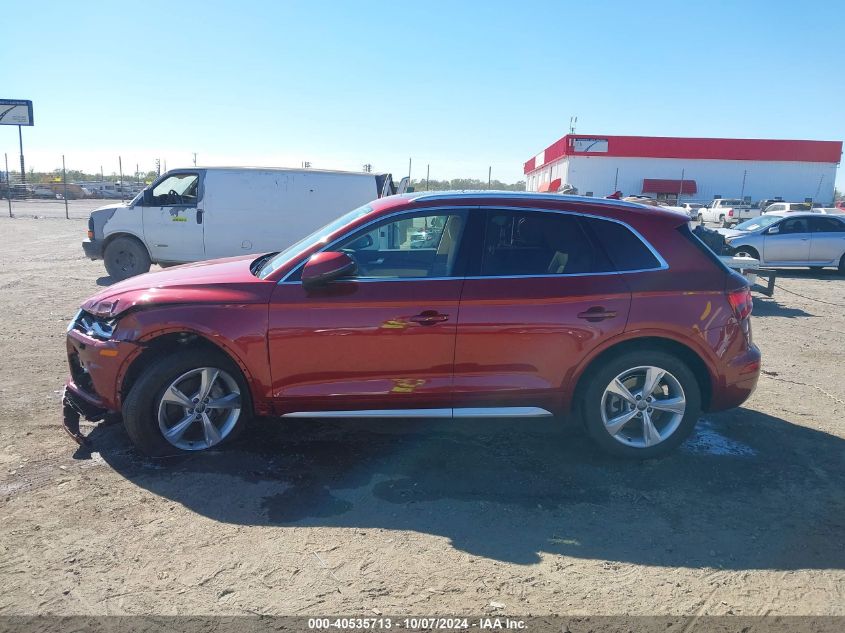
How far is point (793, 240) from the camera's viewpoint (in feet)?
45.9

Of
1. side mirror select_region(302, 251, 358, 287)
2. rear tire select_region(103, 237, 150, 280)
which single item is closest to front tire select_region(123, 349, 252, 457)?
side mirror select_region(302, 251, 358, 287)

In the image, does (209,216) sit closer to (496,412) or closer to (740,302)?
(496,412)

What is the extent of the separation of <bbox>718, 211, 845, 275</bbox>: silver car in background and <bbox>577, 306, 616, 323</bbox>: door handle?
11400 millimetres

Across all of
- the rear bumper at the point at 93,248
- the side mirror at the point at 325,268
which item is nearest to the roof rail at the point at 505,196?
the side mirror at the point at 325,268

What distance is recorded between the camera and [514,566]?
3.02 m

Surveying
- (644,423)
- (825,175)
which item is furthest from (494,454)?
(825,175)

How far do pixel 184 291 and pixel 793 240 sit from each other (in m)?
14.3

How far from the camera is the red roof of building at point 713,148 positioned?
4712 centimetres

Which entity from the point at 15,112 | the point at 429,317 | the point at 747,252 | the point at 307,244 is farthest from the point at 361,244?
the point at 15,112

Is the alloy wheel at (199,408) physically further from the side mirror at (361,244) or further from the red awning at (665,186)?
the red awning at (665,186)

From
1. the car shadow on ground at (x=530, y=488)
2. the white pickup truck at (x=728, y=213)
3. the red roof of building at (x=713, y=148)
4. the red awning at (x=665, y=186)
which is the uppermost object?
the red roof of building at (x=713, y=148)

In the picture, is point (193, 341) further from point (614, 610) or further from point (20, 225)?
point (20, 225)

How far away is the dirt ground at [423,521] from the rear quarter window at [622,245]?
53.5 inches

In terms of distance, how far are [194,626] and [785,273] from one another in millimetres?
15787
